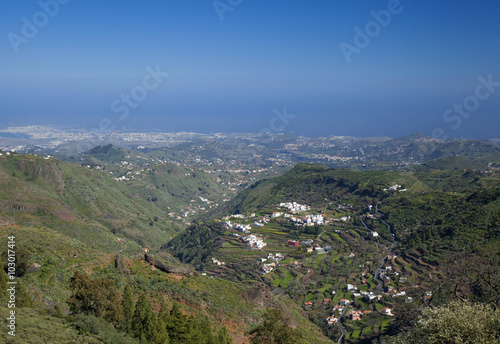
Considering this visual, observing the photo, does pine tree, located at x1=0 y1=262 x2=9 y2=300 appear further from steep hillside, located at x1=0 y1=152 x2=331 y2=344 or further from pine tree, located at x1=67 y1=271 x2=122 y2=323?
pine tree, located at x1=67 y1=271 x2=122 y2=323

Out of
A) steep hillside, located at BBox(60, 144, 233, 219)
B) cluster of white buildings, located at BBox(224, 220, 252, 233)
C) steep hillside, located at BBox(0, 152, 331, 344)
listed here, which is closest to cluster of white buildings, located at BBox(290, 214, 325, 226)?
cluster of white buildings, located at BBox(224, 220, 252, 233)

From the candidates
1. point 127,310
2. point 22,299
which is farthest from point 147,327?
point 22,299

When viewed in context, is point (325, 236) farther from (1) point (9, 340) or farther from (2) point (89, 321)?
(1) point (9, 340)

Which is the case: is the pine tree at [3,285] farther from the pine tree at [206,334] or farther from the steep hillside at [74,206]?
the steep hillside at [74,206]

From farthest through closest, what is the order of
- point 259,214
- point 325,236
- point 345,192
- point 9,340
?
point 345,192, point 259,214, point 325,236, point 9,340

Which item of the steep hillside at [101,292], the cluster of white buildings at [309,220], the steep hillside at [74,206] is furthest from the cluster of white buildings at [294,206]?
the steep hillside at [101,292]

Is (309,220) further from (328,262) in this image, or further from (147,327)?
(147,327)

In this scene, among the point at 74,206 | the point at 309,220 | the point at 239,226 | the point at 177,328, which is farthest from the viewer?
the point at 239,226

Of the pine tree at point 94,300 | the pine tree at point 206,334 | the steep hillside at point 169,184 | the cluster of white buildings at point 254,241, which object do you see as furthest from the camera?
the steep hillside at point 169,184

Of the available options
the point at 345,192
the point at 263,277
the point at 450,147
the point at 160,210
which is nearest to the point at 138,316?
the point at 263,277

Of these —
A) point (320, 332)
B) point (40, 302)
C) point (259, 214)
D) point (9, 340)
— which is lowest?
point (320, 332)

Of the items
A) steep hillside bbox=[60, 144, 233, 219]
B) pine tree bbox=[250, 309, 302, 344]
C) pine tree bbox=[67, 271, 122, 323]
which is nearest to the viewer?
pine tree bbox=[250, 309, 302, 344]
